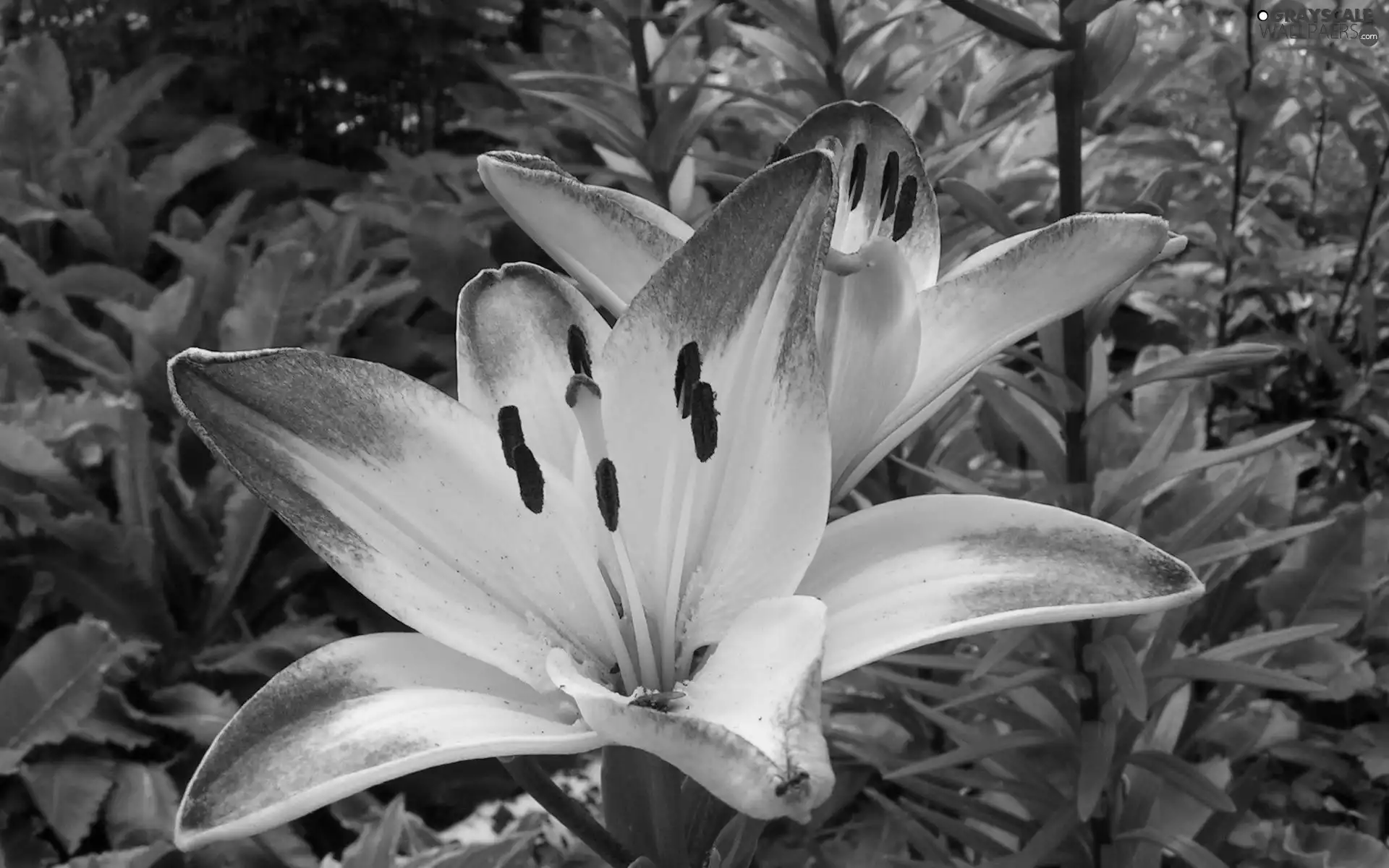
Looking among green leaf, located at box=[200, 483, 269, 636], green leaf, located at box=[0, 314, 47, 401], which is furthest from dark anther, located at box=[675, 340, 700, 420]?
green leaf, located at box=[0, 314, 47, 401]

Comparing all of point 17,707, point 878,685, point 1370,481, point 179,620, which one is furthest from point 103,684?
point 1370,481

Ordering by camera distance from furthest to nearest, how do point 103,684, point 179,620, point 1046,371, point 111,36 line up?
point 111,36
point 179,620
point 103,684
point 1046,371

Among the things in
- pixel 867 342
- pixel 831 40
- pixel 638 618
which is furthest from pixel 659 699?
pixel 831 40

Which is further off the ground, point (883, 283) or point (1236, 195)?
point (883, 283)

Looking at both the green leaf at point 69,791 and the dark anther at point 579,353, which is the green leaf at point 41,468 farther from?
the dark anther at point 579,353

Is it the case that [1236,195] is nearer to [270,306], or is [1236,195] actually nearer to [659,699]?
[659,699]

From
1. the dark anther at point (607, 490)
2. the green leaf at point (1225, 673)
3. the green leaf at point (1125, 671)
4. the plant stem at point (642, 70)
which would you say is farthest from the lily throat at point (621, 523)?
the plant stem at point (642, 70)

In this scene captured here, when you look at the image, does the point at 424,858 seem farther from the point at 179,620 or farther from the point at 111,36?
the point at 111,36
